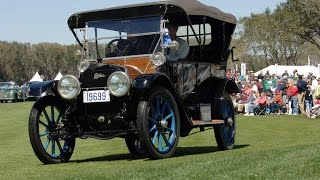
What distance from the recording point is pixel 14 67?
100375 mm

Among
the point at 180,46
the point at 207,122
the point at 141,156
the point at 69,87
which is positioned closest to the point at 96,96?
the point at 69,87

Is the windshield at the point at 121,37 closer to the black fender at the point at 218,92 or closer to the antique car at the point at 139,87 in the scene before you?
the antique car at the point at 139,87

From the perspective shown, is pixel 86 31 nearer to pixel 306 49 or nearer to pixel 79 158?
pixel 79 158

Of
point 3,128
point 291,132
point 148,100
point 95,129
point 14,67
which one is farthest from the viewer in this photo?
point 14,67

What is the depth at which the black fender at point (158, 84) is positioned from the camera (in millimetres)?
9677

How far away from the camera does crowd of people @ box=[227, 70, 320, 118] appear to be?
89.4 feet

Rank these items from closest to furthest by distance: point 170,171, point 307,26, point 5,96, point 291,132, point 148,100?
point 170,171, point 148,100, point 291,132, point 307,26, point 5,96

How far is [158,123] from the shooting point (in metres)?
10.1

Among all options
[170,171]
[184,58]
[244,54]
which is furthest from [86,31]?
[244,54]

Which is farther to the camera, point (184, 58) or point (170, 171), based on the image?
point (184, 58)

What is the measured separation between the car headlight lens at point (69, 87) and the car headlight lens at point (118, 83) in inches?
24.7

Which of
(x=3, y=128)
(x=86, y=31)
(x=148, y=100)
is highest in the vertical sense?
(x=86, y=31)

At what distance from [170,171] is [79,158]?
4648mm

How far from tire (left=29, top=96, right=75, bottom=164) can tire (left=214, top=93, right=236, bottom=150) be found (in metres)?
3.05
